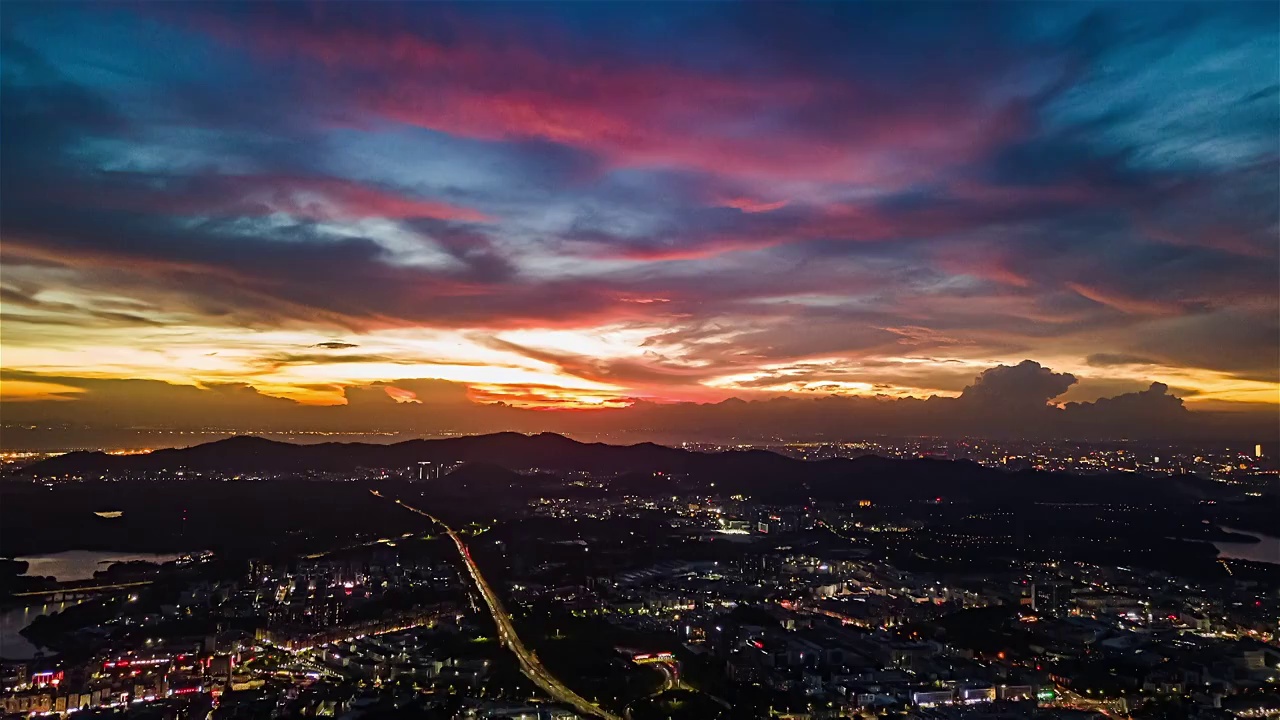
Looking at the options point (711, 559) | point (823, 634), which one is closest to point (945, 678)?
point (823, 634)

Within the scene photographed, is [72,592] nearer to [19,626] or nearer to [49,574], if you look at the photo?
[19,626]

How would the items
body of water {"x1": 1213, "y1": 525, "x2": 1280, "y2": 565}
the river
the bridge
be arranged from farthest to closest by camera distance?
body of water {"x1": 1213, "y1": 525, "x2": 1280, "y2": 565} → the bridge → the river

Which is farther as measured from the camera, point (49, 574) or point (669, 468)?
point (669, 468)

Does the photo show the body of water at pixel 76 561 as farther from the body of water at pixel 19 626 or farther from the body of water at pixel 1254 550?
the body of water at pixel 1254 550

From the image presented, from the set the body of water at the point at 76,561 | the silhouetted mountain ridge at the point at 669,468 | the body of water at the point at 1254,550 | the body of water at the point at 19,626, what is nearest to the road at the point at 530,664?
Answer: the body of water at the point at 19,626

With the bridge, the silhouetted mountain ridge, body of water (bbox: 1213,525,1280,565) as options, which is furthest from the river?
body of water (bbox: 1213,525,1280,565)

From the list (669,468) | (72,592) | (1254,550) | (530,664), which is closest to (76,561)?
(72,592)

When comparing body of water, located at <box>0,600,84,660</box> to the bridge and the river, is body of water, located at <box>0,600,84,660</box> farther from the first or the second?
the bridge
